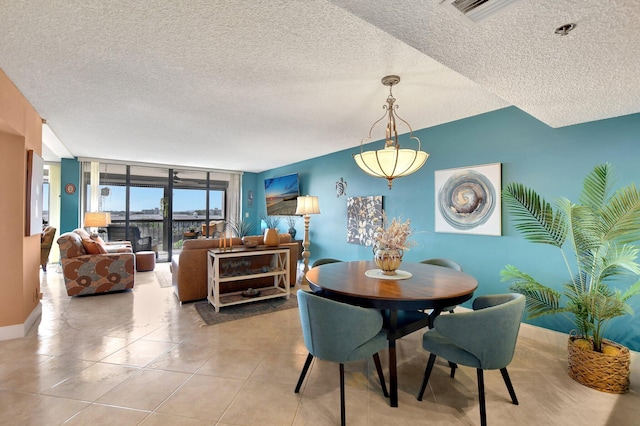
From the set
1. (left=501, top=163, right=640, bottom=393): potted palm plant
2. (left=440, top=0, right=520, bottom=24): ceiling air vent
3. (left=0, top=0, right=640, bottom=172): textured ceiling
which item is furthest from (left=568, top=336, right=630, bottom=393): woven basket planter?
(left=440, top=0, right=520, bottom=24): ceiling air vent

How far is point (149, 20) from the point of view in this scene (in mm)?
1728

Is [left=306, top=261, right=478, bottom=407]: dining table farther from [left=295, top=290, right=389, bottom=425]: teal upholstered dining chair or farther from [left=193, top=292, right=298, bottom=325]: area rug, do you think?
[left=193, top=292, right=298, bottom=325]: area rug

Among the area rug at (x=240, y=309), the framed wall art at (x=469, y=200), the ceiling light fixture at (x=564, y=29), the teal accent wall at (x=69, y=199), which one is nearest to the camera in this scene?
the ceiling light fixture at (x=564, y=29)

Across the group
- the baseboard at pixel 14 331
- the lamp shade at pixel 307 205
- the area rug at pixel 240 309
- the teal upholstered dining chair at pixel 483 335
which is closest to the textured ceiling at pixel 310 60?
the lamp shade at pixel 307 205

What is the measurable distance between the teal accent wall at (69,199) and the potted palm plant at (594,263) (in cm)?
796

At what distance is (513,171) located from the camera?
310 centimetres

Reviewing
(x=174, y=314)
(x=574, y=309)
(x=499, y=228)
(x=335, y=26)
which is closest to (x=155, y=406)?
(x=174, y=314)

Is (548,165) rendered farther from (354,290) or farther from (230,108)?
(230,108)

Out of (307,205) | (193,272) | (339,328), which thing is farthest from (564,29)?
(193,272)

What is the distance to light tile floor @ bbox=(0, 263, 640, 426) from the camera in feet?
5.81

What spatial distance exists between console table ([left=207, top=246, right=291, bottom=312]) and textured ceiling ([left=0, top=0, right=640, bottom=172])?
172 centimetres

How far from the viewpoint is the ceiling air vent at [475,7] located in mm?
1182

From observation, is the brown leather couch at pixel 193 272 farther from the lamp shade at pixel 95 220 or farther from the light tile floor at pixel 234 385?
the lamp shade at pixel 95 220

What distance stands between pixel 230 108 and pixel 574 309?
12.0ft
